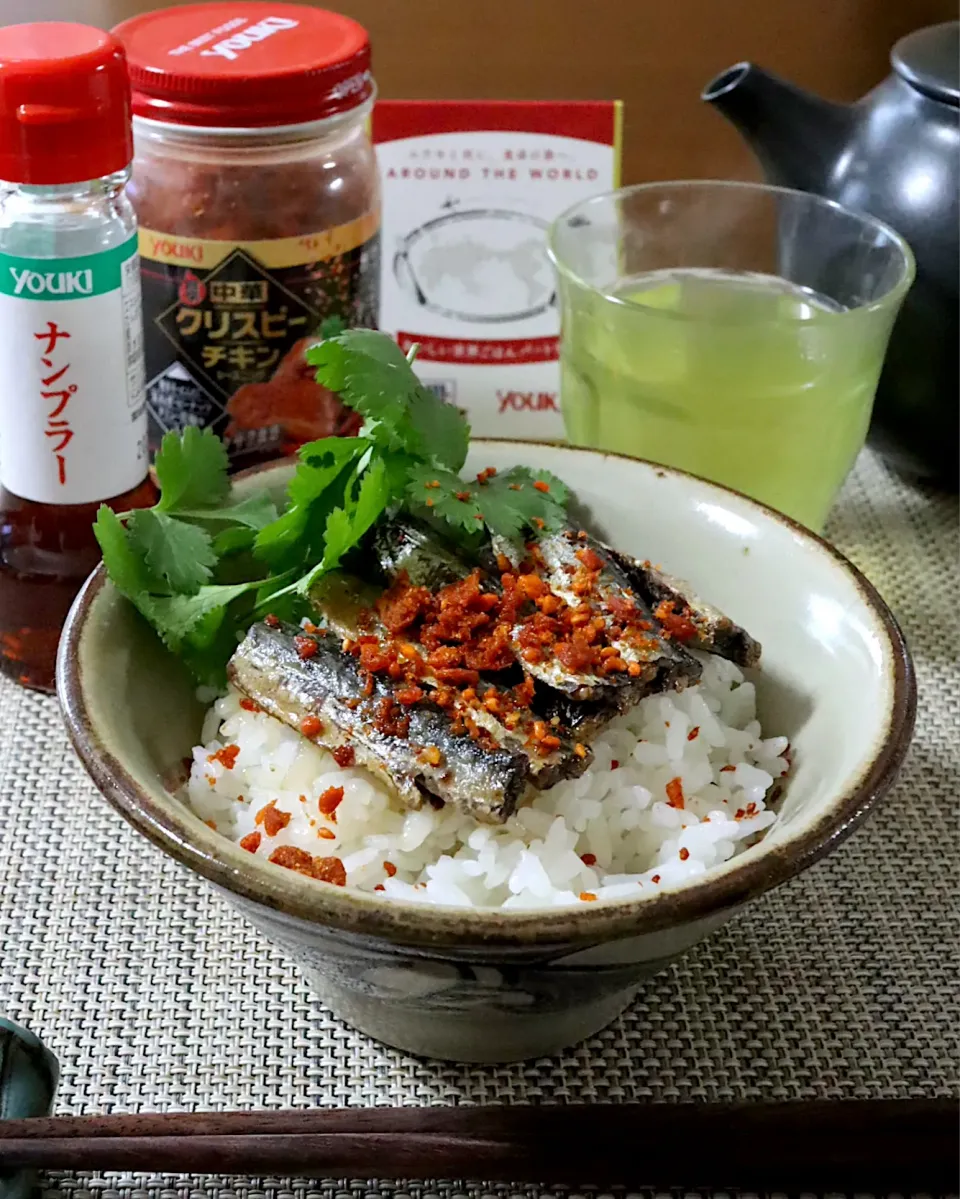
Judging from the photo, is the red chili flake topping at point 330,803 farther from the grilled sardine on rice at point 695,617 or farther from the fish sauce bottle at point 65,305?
the fish sauce bottle at point 65,305

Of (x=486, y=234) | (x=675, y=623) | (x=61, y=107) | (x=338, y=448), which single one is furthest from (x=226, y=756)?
(x=486, y=234)

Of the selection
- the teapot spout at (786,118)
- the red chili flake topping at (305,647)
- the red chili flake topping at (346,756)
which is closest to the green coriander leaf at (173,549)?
the red chili flake topping at (305,647)

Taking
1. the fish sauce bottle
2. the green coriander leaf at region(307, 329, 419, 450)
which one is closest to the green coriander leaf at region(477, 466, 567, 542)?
the green coriander leaf at region(307, 329, 419, 450)

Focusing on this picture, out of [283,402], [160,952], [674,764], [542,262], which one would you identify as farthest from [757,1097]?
[542,262]

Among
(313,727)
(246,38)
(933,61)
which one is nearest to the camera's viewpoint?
(313,727)

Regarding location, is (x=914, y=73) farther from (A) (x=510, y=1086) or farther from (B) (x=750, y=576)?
(A) (x=510, y=1086)

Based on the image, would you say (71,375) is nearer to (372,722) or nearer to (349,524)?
(349,524)
